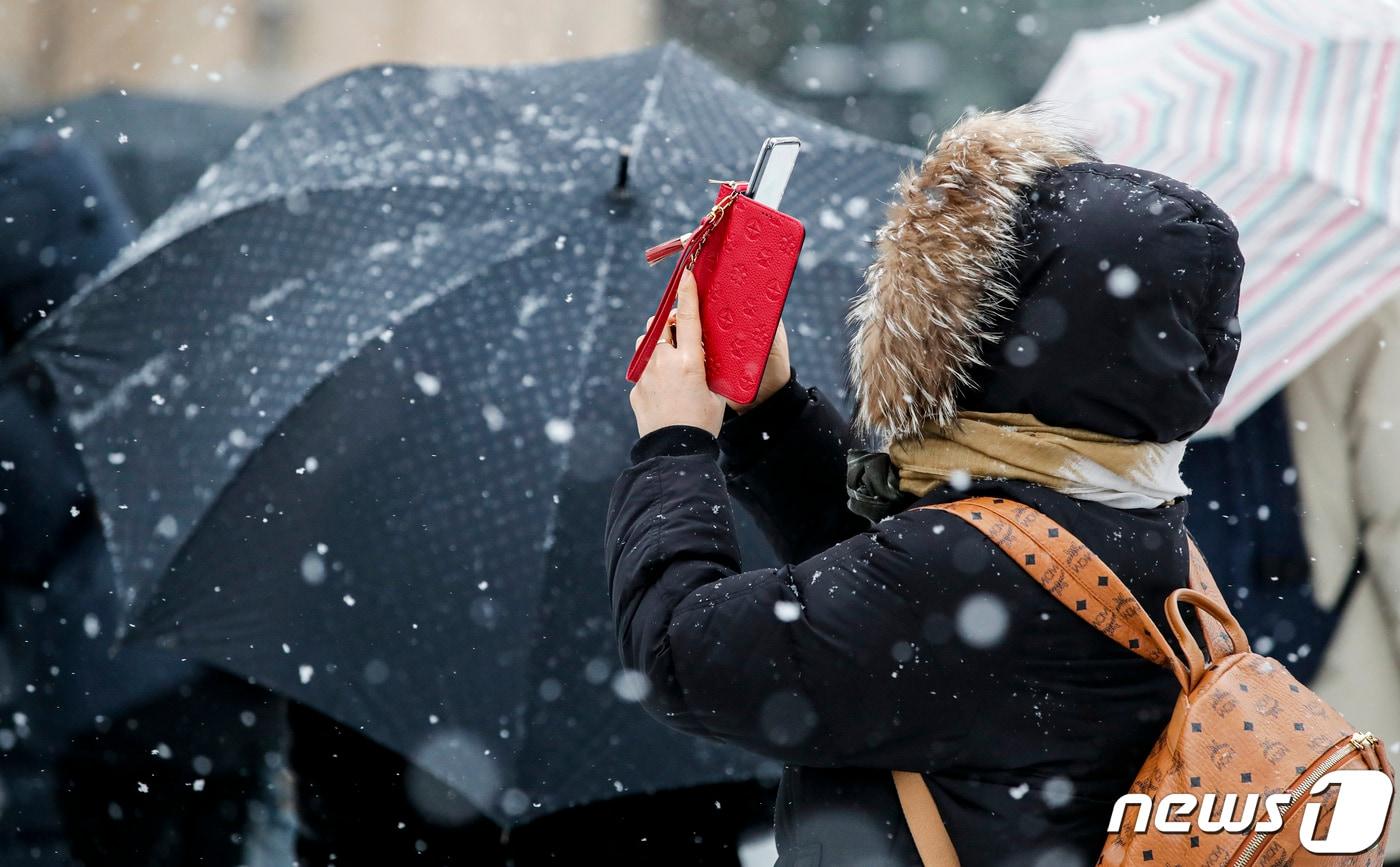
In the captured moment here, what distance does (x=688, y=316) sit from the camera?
1.50 m

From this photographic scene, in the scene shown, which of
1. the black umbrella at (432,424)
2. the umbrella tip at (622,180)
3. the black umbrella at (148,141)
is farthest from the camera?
the black umbrella at (148,141)

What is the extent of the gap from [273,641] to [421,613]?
0.23 metres

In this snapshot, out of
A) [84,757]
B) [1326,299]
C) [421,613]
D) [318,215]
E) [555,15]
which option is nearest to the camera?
[421,613]

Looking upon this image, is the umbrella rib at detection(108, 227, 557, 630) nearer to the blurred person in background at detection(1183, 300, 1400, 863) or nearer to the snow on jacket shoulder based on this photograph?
the snow on jacket shoulder

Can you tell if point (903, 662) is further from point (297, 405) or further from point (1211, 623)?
point (297, 405)

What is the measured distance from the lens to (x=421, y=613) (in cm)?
192

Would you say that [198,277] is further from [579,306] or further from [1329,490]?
[1329,490]

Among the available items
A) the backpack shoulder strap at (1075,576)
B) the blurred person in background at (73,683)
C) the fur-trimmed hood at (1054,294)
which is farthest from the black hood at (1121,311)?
the blurred person in background at (73,683)

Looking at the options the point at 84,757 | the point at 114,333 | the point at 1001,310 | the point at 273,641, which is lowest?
the point at 84,757

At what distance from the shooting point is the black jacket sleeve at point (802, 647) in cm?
130

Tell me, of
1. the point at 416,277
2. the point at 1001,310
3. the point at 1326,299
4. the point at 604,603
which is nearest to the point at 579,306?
the point at 416,277

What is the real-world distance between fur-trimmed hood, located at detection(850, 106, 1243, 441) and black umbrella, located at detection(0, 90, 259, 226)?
146 inches

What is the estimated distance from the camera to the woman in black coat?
131 centimetres

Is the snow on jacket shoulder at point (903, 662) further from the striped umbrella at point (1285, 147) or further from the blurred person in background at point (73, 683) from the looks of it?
the blurred person in background at point (73, 683)
